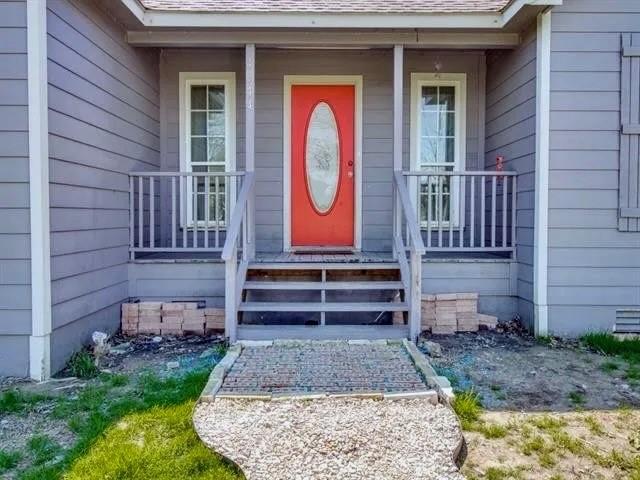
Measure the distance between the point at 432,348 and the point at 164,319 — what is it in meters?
2.47

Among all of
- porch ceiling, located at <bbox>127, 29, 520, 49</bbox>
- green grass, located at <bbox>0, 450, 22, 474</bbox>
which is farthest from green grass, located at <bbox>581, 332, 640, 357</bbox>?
green grass, located at <bbox>0, 450, 22, 474</bbox>

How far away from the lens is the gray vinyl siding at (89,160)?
152 inches

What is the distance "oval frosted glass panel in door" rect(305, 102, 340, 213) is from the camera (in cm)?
616

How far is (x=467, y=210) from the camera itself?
20.5 ft

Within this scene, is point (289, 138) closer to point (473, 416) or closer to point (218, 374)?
point (218, 374)

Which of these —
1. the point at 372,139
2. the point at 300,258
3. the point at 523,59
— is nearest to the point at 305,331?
the point at 300,258

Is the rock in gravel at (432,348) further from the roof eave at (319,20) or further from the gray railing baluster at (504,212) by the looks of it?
the roof eave at (319,20)

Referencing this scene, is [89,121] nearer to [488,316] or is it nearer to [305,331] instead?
[305,331]

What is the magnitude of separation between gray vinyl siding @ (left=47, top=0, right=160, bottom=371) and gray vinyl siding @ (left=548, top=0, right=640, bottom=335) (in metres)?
4.00

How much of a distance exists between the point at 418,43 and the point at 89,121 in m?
3.18

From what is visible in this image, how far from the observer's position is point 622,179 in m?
4.66

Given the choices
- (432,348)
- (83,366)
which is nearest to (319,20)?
(432,348)

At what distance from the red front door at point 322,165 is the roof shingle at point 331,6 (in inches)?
45.3

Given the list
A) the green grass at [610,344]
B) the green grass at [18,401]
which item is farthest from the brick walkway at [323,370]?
→ the green grass at [610,344]
